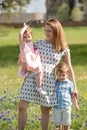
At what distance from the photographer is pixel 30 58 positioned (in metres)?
6.73

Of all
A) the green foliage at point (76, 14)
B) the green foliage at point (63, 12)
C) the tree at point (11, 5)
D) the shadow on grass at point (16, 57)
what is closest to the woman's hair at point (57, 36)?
the shadow on grass at point (16, 57)

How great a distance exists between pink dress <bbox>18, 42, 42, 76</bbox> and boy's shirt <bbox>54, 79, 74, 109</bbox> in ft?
1.15

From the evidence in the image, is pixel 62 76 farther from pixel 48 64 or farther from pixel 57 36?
pixel 57 36

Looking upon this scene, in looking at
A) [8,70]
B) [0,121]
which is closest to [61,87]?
[0,121]

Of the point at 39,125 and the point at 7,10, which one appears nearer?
the point at 39,125

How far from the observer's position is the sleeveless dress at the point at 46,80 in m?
6.70

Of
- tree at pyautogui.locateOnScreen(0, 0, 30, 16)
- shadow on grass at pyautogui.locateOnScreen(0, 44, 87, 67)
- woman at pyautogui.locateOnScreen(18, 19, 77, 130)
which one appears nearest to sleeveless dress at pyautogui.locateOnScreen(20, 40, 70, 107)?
woman at pyautogui.locateOnScreen(18, 19, 77, 130)

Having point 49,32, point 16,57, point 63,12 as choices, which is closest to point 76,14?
point 63,12

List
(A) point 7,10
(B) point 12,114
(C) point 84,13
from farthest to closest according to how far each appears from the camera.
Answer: (C) point 84,13 < (A) point 7,10 < (B) point 12,114

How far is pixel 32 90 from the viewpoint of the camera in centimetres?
677

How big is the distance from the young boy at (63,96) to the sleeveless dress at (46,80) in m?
0.07

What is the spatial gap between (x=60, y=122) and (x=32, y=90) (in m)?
0.55

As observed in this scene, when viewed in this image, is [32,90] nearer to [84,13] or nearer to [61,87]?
[61,87]

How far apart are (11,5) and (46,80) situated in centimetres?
3063
